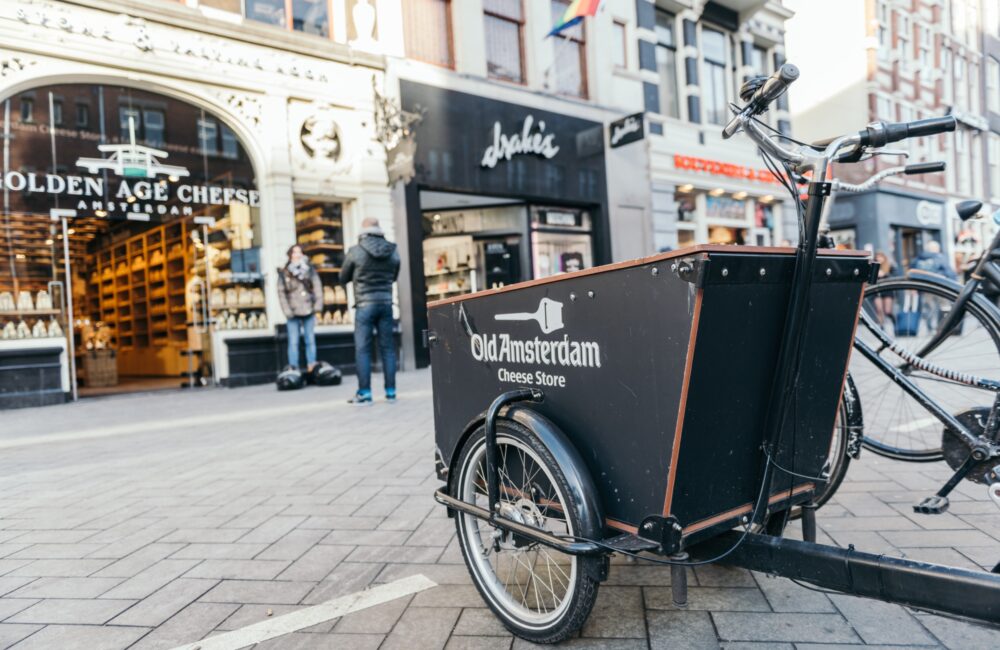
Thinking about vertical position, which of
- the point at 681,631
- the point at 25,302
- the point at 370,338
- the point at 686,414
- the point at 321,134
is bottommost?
the point at 681,631

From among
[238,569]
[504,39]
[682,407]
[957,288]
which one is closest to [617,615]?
[682,407]

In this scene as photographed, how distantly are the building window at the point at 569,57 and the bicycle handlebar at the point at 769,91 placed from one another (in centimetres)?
1381

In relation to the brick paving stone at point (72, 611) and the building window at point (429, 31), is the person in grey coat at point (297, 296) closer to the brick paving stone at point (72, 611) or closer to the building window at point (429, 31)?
the building window at point (429, 31)

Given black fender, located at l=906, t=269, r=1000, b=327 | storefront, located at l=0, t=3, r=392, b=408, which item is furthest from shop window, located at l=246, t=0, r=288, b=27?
black fender, located at l=906, t=269, r=1000, b=327

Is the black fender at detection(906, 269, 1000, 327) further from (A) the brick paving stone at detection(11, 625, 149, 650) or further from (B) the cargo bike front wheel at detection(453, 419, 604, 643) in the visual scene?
(A) the brick paving stone at detection(11, 625, 149, 650)

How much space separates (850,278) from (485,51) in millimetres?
12950

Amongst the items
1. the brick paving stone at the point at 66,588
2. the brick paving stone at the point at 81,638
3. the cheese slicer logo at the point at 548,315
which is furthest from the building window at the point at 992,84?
the brick paving stone at the point at 81,638

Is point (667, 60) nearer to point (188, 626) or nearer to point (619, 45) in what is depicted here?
point (619, 45)

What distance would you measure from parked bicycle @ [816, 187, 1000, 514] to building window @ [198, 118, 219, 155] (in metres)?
9.94

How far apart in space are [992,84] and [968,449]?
37.0 meters

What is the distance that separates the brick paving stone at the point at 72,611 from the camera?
2.33 m

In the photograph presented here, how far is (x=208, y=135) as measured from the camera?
1031 cm

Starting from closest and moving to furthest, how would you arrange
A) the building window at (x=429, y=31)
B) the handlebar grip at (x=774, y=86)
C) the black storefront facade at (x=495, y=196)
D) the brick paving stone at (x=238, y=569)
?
the handlebar grip at (x=774, y=86) → the brick paving stone at (x=238, y=569) → the black storefront facade at (x=495, y=196) → the building window at (x=429, y=31)

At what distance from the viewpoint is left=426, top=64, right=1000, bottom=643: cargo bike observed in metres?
1.61
